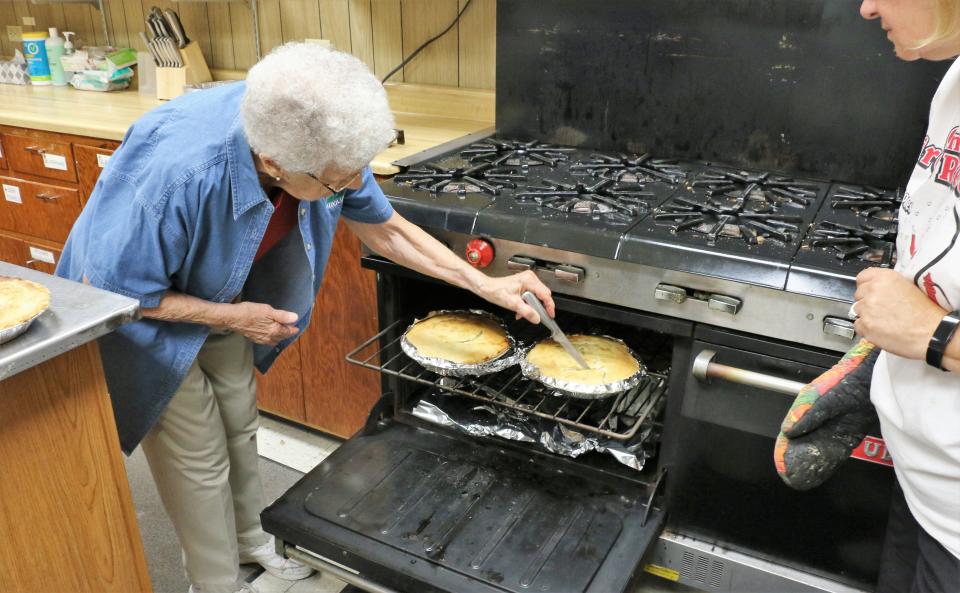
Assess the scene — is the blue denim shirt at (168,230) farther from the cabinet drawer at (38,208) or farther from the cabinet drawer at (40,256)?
the cabinet drawer at (40,256)

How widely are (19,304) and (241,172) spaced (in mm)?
384

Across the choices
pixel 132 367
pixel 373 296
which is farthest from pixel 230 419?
pixel 373 296

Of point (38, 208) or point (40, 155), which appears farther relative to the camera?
point (38, 208)

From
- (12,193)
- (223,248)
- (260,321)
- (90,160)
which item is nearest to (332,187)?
(223,248)

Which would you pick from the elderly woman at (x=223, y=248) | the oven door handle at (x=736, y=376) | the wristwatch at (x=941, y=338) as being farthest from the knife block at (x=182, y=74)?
the wristwatch at (x=941, y=338)

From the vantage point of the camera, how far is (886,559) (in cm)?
115

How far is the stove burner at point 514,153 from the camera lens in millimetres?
1926

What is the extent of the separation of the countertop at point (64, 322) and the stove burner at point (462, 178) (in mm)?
756

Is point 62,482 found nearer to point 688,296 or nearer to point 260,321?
point 260,321

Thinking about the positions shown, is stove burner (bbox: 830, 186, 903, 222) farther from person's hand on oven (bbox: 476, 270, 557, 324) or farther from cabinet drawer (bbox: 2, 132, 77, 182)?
cabinet drawer (bbox: 2, 132, 77, 182)

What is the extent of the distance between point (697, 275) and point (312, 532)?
34.3 inches

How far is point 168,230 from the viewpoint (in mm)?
1227

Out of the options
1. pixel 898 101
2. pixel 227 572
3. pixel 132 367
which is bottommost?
pixel 227 572

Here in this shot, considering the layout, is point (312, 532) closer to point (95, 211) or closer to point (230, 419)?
point (230, 419)
